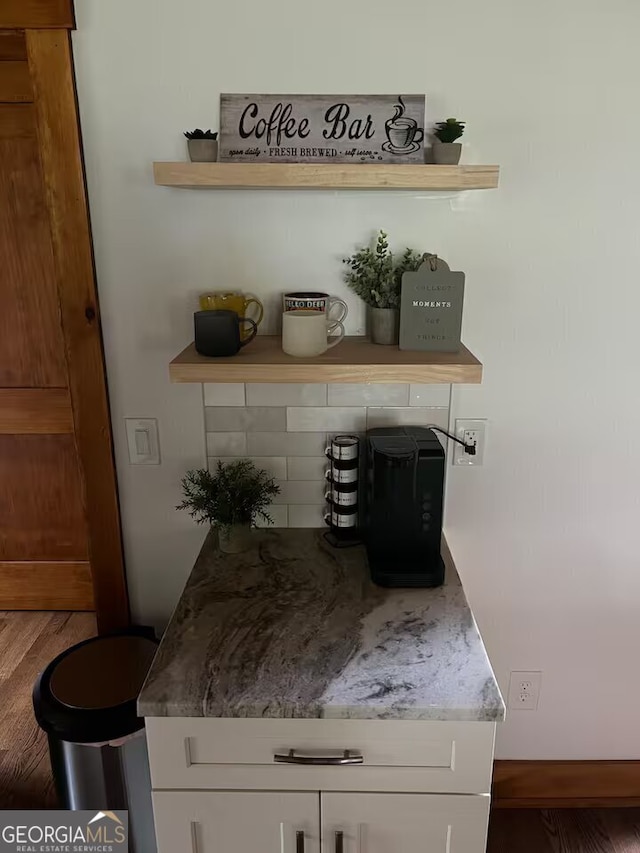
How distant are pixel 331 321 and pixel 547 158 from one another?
0.58m

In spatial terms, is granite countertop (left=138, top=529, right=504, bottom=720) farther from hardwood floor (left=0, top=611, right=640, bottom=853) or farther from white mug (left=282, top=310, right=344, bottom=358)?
hardwood floor (left=0, top=611, right=640, bottom=853)

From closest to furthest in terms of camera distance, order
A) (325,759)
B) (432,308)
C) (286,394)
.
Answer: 1. (325,759)
2. (432,308)
3. (286,394)

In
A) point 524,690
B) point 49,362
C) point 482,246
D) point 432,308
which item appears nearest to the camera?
point 432,308

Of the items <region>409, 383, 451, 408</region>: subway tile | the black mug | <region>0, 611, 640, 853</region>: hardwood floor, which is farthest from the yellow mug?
<region>0, 611, 640, 853</region>: hardwood floor

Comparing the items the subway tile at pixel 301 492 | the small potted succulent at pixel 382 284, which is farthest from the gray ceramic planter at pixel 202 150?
the subway tile at pixel 301 492

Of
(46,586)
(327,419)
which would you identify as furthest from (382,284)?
(46,586)

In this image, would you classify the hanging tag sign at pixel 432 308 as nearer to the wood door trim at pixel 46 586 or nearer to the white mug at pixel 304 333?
the white mug at pixel 304 333

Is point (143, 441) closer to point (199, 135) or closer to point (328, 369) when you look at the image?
point (328, 369)

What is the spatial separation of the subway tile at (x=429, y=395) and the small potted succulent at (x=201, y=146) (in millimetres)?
676

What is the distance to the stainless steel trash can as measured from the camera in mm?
1533

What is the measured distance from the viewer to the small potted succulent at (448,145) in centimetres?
137

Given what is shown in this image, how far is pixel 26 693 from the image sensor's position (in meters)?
2.45

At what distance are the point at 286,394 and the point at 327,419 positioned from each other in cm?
12

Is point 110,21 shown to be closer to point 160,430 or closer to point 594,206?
point 160,430
